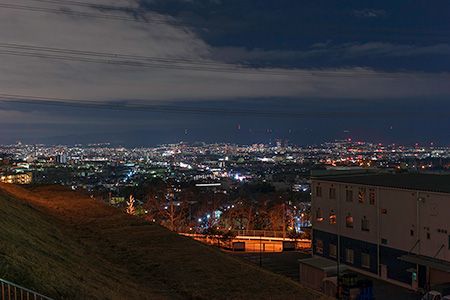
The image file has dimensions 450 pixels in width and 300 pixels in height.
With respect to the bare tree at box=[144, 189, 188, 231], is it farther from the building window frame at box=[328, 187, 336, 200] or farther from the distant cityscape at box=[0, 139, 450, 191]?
the distant cityscape at box=[0, 139, 450, 191]

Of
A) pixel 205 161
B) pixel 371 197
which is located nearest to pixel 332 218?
pixel 371 197

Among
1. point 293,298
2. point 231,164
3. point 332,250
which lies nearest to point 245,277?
point 293,298

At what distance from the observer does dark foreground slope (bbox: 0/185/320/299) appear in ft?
21.8

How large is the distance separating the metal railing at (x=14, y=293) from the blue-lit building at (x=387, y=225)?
53.4 feet

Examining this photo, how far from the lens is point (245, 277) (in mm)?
9969

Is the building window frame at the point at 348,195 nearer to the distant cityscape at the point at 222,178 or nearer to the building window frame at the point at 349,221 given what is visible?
the building window frame at the point at 349,221

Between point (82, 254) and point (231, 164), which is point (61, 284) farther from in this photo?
point (231, 164)

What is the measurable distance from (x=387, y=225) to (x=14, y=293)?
1874 cm

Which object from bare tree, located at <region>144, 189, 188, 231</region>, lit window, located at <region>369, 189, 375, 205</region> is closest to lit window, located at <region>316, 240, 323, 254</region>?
lit window, located at <region>369, 189, 375, 205</region>

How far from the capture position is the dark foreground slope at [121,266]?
664 cm

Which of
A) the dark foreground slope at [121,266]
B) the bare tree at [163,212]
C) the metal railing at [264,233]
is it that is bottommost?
the metal railing at [264,233]

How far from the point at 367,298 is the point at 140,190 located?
113 ft

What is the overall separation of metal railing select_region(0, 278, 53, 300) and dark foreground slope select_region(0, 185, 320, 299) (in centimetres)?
43

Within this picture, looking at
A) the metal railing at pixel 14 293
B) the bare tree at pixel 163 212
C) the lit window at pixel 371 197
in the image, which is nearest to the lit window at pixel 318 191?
the lit window at pixel 371 197
